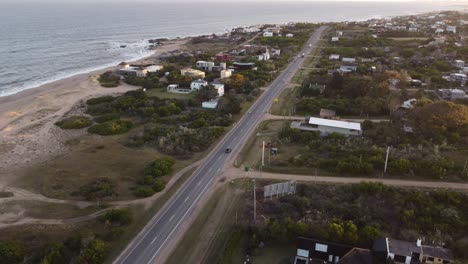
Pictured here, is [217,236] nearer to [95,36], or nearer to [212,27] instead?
[95,36]

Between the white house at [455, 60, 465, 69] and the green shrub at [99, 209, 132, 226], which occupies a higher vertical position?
the white house at [455, 60, 465, 69]

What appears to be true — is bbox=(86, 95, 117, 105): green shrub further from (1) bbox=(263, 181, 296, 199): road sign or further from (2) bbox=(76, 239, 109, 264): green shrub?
(2) bbox=(76, 239, 109, 264): green shrub

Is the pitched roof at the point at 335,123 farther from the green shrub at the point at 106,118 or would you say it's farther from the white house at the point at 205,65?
the white house at the point at 205,65

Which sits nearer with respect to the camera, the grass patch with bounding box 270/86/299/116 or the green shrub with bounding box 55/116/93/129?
the green shrub with bounding box 55/116/93/129

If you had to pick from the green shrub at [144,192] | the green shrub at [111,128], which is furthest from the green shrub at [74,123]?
the green shrub at [144,192]

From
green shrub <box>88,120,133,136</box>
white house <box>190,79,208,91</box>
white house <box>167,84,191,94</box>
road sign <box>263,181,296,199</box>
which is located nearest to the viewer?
road sign <box>263,181,296,199</box>

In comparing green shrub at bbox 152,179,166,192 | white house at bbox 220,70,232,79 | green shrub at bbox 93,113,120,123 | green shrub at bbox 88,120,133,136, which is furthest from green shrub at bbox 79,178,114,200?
white house at bbox 220,70,232,79
